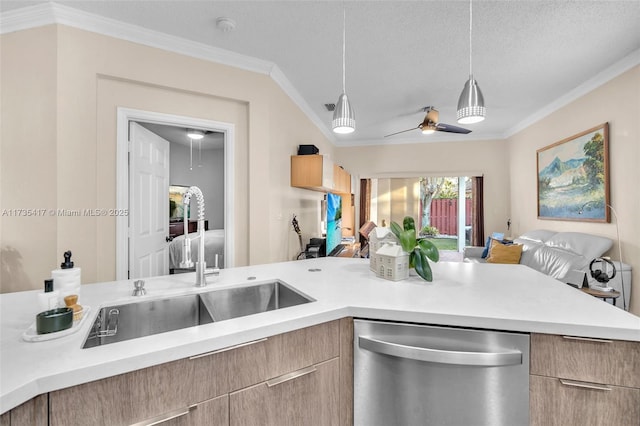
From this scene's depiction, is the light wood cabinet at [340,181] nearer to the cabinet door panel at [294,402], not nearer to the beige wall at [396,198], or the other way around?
the beige wall at [396,198]

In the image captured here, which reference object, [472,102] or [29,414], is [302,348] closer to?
[29,414]

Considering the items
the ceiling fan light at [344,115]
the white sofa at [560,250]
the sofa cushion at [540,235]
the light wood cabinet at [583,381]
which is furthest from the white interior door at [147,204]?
the sofa cushion at [540,235]

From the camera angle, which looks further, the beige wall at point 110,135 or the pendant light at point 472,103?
the beige wall at point 110,135

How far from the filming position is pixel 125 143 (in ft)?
7.59

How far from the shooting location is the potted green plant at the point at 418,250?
1.38 metres

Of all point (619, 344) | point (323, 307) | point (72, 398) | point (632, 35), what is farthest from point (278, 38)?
point (632, 35)

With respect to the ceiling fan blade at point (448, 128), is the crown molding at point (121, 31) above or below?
above

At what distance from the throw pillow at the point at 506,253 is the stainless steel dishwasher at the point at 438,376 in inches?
128

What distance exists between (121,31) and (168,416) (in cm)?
269

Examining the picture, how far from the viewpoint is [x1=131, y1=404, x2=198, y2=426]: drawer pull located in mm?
744

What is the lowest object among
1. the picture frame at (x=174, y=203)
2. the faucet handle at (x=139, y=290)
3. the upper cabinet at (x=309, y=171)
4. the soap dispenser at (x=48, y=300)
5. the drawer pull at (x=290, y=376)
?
the drawer pull at (x=290, y=376)

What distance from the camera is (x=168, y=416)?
768 millimetres

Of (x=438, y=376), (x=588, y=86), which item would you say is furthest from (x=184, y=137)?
(x=588, y=86)

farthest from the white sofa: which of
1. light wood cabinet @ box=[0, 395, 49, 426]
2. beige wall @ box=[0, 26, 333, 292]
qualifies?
beige wall @ box=[0, 26, 333, 292]
